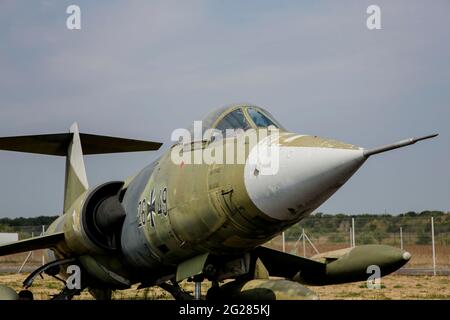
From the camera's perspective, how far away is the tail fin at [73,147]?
48.5 feet

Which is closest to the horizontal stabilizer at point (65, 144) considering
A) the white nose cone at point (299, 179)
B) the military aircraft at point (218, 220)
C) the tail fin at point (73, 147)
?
the tail fin at point (73, 147)

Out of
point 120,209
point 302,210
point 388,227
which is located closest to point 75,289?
point 120,209

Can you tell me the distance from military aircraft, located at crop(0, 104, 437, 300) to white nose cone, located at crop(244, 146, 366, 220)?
11 millimetres

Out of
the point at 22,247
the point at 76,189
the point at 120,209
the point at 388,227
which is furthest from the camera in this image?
the point at 388,227

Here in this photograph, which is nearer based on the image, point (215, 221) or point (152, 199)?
point (215, 221)

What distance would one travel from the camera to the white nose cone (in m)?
6.52

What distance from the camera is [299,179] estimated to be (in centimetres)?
670

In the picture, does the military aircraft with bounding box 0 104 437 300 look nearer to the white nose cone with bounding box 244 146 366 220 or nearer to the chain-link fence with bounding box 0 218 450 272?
the white nose cone with bounding box 244 146 366 220

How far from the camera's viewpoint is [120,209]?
10.5m

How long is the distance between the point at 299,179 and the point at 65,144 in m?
9.87

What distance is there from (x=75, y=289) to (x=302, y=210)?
6.37 m
